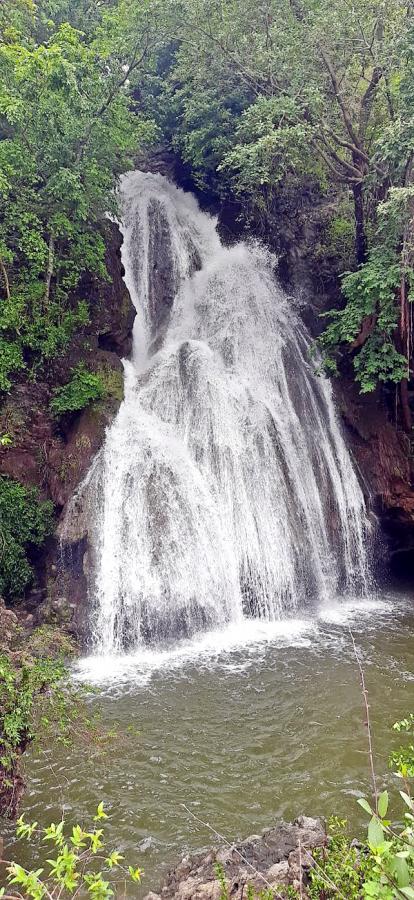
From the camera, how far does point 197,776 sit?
6055 mm

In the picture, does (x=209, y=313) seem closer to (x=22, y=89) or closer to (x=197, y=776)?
(x=22, y=89)

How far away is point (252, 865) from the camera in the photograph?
411 centimetres

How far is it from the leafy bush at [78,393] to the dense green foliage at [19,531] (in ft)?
6.21

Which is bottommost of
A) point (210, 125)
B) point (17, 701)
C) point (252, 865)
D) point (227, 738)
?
point (252, 865)

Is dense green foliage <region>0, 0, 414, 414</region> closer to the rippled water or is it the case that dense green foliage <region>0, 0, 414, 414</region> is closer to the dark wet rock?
the dark wet rock

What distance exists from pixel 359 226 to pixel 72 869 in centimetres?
1454

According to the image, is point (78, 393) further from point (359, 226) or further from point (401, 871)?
point (401, 871)

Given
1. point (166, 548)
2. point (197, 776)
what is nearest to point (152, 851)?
point (197, 776)

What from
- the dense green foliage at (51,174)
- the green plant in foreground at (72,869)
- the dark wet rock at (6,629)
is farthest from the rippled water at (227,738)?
the dense green foliage at (51,174)

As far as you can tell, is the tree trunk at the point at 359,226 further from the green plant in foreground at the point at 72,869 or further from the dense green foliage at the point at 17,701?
the green plant in foreground at the point at 72,869

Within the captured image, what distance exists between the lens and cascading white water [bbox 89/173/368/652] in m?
10.1

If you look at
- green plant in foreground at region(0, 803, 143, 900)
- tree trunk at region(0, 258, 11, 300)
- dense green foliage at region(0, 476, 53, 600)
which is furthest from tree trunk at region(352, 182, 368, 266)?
green plant in foreground at region(0, 803, 143, 900)

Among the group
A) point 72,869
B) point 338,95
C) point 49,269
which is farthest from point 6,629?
point 338,95

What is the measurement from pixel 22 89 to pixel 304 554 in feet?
35.9
